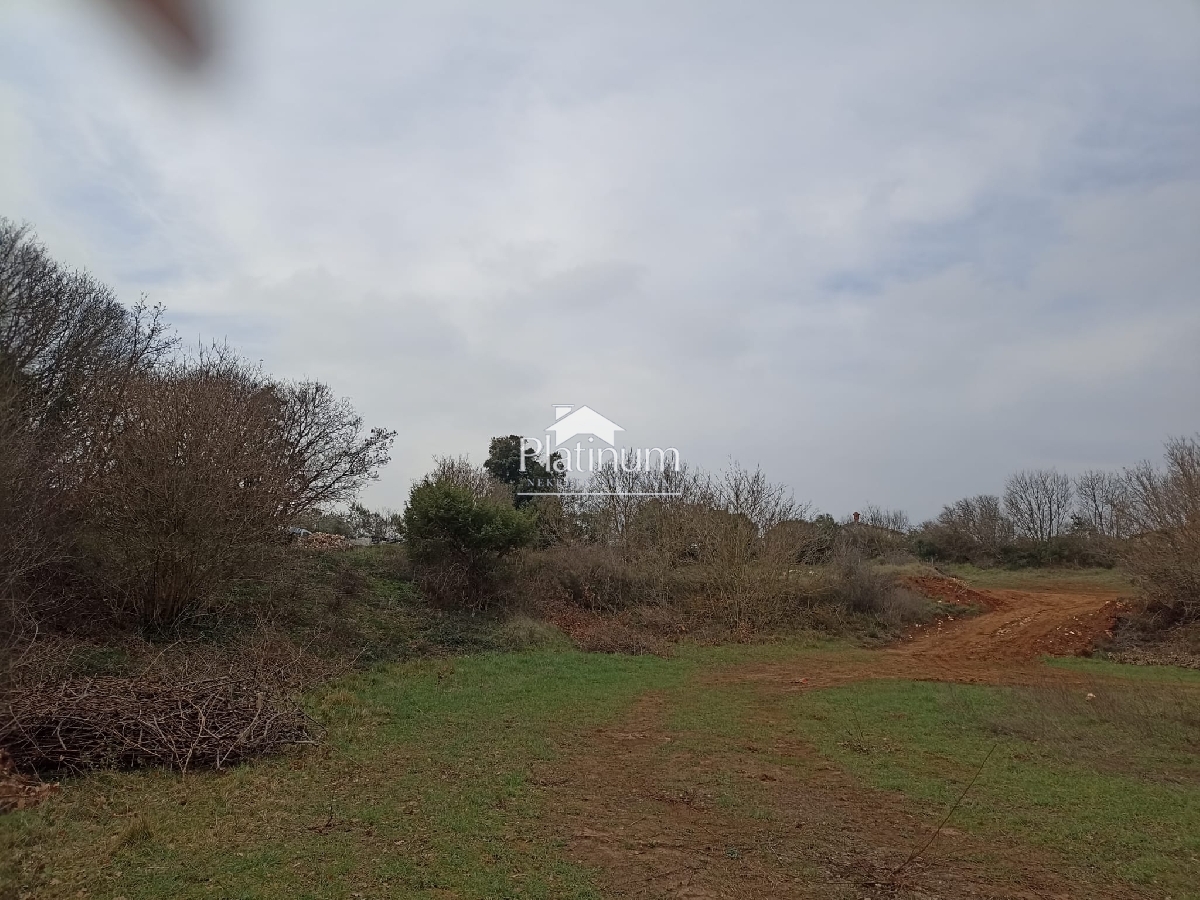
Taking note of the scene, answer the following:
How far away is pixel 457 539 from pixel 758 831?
41.6 feet

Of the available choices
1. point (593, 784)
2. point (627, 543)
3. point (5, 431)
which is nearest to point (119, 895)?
point (593, 784)

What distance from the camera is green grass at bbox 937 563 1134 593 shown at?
2744cm

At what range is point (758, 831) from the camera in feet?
16.6

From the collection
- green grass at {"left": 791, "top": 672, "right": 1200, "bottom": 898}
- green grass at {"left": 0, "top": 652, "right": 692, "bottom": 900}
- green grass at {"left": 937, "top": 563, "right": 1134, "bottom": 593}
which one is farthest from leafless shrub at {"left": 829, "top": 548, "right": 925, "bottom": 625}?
green grass at {"left": 0, "top": 652, "right": 692, "bottom": 900}

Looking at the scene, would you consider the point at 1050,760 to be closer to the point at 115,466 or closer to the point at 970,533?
the point at 115,466

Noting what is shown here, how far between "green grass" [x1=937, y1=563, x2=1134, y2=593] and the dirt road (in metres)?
23.5

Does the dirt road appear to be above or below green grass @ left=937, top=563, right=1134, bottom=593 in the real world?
below

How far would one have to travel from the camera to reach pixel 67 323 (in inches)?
462

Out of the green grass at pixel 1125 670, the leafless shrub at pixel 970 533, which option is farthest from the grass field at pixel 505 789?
the leafless shrub at pixel 970 533

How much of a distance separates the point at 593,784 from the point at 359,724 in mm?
3159

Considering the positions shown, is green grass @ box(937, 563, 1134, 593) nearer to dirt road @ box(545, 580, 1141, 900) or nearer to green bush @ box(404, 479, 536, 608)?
green bush @ box(404, 479, 536, 608)

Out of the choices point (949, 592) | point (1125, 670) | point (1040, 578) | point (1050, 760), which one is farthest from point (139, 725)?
point (1040, 578)

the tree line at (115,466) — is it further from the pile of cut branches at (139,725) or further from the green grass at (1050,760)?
the green grass at (1050,760)

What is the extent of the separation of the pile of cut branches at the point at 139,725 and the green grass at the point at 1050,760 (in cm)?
554
